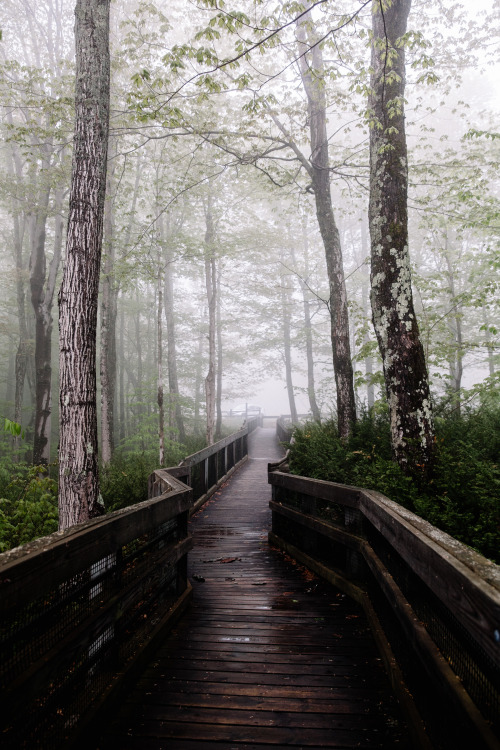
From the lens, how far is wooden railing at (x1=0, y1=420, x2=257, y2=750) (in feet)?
5.40

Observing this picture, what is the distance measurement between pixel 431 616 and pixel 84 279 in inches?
168

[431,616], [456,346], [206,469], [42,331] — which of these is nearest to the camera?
[431,616]

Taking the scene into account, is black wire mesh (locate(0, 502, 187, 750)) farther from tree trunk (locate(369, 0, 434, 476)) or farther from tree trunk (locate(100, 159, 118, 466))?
tree trunk (locate(100, 159, 118, 466))

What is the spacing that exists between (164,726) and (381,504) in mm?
1969

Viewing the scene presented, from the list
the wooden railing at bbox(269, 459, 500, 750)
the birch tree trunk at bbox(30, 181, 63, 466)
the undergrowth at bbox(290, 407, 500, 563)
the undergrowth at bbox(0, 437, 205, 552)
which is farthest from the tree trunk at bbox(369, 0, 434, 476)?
the birch tree trunk at bbox(30, 181, 63, 466)

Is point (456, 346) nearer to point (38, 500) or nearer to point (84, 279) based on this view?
point (84, 279)

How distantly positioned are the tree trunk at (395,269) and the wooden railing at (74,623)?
112 inches

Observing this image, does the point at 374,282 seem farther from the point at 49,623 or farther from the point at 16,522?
the point at 16,522

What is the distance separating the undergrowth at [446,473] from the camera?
128 inches

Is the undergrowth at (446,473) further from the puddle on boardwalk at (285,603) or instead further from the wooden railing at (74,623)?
the wooden railing at (74,623)

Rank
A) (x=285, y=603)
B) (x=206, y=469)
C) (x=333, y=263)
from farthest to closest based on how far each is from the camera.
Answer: (x=206, y=469) < (x=333, y=263) < (x=285, y=603)

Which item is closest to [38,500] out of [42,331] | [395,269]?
[42,331]

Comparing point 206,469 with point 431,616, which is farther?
point 206,469

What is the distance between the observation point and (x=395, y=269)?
491 centimetres
